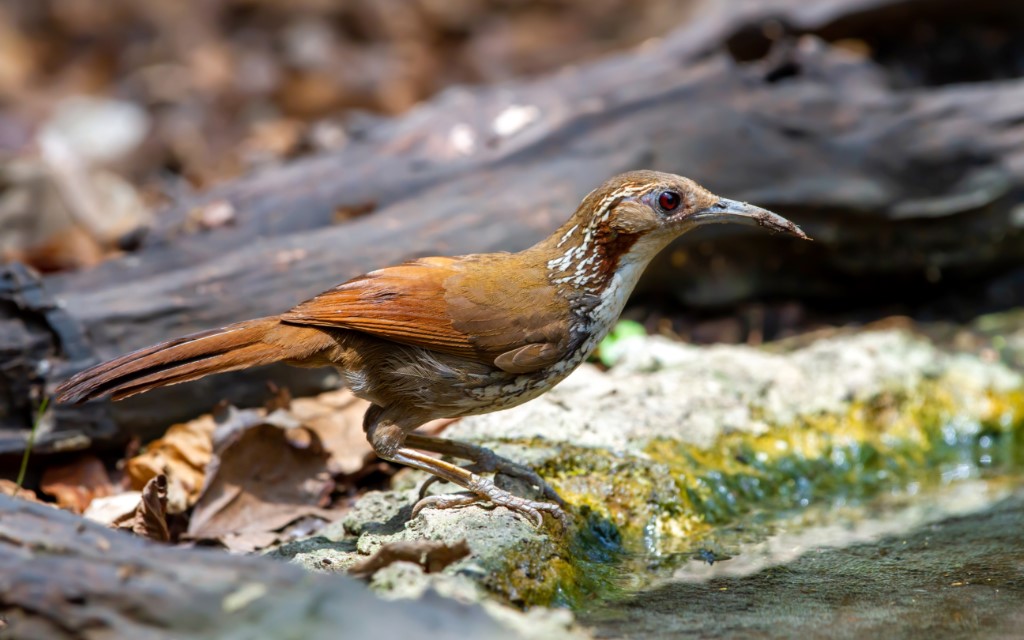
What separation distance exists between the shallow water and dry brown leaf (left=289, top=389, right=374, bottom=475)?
1.55 metres

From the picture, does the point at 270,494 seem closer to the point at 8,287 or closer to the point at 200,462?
the point at 200,462

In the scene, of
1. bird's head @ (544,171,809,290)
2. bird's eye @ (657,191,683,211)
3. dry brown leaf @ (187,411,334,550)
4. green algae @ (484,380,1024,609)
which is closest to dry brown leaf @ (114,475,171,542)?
dry brown leaf @ (187,411,334,550)

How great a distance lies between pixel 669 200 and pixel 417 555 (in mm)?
1738

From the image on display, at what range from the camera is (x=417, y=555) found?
294 centimetres

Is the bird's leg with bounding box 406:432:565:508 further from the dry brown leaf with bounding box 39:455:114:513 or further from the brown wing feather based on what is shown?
the dry brown leaf with bounding box 39:455:114:513

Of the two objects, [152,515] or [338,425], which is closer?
[152,515]

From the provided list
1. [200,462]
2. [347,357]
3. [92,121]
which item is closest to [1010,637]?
[347,357]

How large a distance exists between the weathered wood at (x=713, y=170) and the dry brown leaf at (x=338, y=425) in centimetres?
64

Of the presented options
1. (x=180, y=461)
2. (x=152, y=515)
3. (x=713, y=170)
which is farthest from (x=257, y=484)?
(x=713, y=170)

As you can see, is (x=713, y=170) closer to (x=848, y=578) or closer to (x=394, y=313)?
(x=394, y=313)

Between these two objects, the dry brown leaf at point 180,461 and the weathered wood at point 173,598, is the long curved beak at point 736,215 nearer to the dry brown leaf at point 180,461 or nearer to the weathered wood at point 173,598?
the weathered wood at point 173,598

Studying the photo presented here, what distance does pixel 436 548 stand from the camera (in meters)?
2.97

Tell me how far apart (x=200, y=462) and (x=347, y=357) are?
122 centimetres

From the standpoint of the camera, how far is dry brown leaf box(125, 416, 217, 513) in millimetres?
4488
